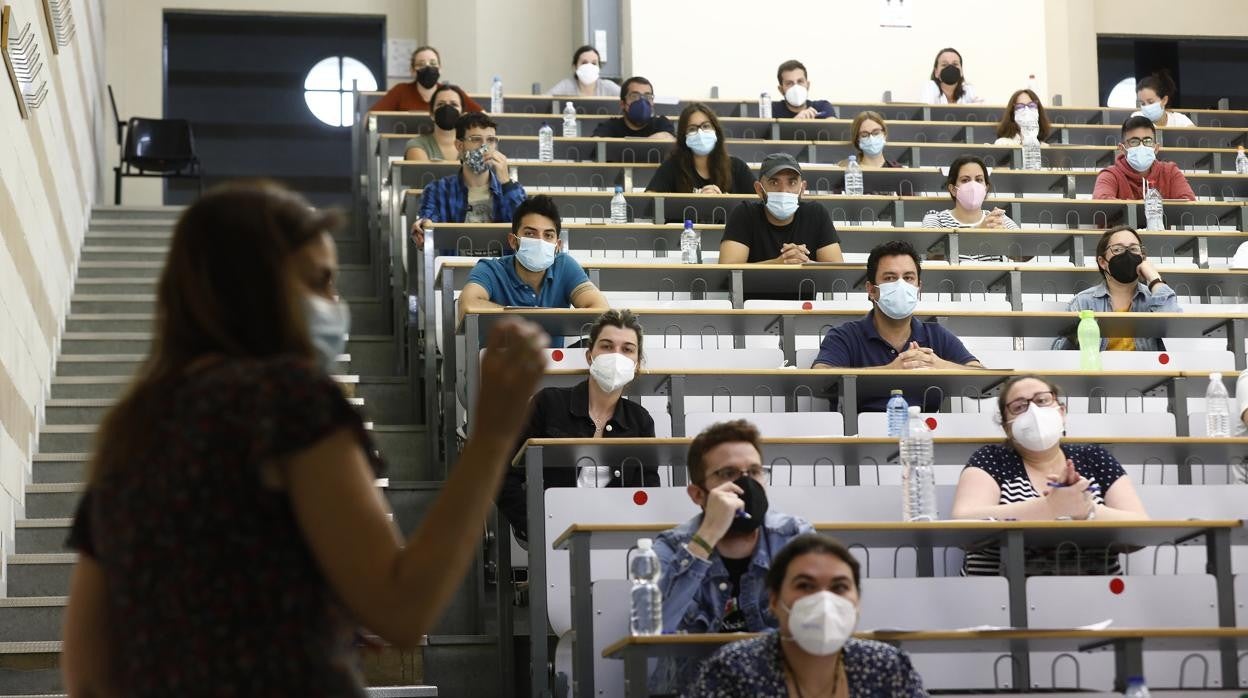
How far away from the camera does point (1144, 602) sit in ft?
14.2

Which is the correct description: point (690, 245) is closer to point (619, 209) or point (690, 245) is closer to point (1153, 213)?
point (619, 209)

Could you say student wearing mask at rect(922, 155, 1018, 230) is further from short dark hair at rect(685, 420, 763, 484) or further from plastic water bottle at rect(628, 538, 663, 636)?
plastic water bottle at rect(628, 538, 663, 636)

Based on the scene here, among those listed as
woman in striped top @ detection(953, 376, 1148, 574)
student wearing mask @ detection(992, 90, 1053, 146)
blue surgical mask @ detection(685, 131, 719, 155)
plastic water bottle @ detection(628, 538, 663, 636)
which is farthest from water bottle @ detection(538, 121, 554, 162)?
plastic water bottle @ detection(628, 538, 663, 636)

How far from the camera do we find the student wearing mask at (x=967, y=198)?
8.61m

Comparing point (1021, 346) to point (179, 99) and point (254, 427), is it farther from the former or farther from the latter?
point (179, 99)

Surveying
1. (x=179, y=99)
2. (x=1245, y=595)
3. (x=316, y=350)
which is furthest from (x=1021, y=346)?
(x=179, y=99)

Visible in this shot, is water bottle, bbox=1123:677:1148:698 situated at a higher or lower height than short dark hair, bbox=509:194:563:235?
lower

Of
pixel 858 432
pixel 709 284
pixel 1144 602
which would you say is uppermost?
pixel 709 284

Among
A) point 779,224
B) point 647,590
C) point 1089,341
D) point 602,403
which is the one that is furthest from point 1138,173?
point 647,590

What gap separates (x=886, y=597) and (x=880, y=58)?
31.2ft

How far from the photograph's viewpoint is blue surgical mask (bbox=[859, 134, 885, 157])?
10.1 meters

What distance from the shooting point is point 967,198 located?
8625 millimetres

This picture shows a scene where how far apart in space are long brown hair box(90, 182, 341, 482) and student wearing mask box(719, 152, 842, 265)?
587 centimetres

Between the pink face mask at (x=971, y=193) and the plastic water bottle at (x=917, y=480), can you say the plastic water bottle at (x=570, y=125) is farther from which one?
the plastic water bottle at (x=917, y=480)
